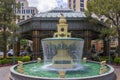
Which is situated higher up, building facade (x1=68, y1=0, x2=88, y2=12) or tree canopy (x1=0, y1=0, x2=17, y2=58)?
building facade (x1=68, y1=0, x2=88, y2=12)

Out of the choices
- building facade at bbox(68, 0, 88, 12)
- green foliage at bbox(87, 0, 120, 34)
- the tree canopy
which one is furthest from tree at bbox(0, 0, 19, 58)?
building facade at bbox(68, 0, 88, 12)

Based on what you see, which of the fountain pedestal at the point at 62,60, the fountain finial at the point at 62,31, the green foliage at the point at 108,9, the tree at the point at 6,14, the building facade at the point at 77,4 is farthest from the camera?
the building facade at the point at 77,4

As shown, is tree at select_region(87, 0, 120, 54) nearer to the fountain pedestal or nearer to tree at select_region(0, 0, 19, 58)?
tree at select_region(0, 0, 19, 58)

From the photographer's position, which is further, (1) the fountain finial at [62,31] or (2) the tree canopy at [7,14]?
(2) the tree canopy at [7,14]

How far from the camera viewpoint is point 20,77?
14.1 meters

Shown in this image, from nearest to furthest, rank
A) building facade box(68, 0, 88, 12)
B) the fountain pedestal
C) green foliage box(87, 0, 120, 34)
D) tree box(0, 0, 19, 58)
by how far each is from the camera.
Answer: the fountain pedestal, green foliage box(87, 0, 120, 34), tree box(0, 0, 19, 58), building facade box(68, 0, 88, 12)

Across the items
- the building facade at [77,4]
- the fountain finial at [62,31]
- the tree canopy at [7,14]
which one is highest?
the building facade at [77,4]

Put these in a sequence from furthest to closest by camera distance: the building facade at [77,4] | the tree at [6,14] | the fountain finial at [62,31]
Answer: the building facade at [77,4] → the tree at [6,14] → the fountain finial at [62,31]

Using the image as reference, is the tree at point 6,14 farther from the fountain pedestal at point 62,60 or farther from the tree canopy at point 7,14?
the fountain pedestal at point 62,60

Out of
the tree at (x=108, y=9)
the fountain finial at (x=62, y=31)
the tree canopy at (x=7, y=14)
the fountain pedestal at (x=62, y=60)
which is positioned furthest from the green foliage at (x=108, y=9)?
the fountain pedestal at (x=62, y=60)

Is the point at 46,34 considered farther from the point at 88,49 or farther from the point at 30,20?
the point at 88,49

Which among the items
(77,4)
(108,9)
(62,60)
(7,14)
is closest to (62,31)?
(62,60)

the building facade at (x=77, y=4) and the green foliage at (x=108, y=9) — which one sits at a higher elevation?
the building facade at (x=77, y=4)

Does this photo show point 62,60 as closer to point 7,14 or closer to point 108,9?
point 108,9
